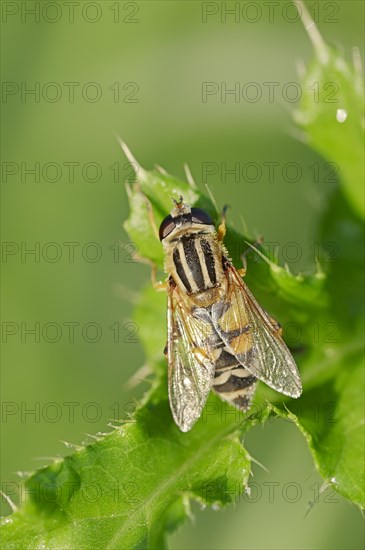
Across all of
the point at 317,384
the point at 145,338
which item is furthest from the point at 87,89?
the point at 317,384

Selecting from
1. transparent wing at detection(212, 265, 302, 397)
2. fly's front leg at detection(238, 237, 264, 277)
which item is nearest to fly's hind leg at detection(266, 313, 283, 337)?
transparent wing at detection(212, 265, 302, 397)

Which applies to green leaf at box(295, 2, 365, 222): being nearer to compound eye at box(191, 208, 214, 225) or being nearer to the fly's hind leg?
compound eye at box(191, 208, 214, 225)

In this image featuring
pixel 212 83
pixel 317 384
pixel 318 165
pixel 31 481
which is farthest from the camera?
pixel 212 83

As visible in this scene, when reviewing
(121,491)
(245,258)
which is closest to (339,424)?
(245,258)

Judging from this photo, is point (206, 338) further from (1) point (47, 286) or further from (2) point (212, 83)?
(2) point (212, 83)

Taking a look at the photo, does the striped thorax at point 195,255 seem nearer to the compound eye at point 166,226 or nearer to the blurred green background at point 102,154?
the compound eye at point 166,226

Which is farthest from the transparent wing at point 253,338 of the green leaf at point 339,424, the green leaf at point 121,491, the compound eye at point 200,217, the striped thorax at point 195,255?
the green leaf at point 121,491

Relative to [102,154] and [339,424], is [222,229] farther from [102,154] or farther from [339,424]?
Result: [102,154]
